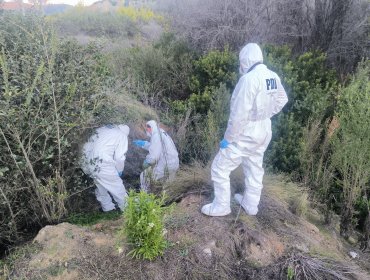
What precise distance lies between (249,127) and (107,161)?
2014 millimetres

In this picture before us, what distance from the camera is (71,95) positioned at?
3785 millimetres

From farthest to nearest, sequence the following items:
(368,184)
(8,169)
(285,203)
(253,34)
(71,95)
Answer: (253,34), (368,184), (285,203), (71,95), (8,169)

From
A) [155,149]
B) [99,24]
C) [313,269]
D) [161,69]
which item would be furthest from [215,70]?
[99,24]

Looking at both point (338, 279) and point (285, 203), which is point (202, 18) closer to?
point (285, 203)

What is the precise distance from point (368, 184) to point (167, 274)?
3443 mm

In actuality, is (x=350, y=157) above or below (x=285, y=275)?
above

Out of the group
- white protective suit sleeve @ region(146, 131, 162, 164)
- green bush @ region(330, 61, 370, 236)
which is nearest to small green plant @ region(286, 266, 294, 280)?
green bush @ region(330, 61, 370, 236)

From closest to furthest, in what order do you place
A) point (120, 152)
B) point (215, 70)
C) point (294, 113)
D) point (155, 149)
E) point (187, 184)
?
point (187, 184), point (120, 152), point (155, 149), point (294, 113), point (215, 70)

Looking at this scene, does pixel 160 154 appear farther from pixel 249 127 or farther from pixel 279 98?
pixel 279 98

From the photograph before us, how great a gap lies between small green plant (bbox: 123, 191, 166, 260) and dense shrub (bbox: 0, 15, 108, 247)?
42.9 inches

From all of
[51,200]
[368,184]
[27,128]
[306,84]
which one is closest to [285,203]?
[368,184]

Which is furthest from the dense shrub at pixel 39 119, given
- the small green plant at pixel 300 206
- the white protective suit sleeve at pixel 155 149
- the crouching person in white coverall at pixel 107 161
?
the small green plant at pixel 300 206

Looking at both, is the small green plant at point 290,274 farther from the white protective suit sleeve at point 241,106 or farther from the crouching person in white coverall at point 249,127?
the white protective suit sleeve at point 241,106

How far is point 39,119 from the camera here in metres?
3.66
